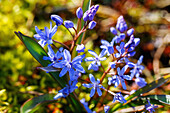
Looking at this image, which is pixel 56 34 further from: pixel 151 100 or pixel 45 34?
pixel 151 100

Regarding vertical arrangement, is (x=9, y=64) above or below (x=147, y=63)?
above

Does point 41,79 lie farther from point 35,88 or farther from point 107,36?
point 107,36

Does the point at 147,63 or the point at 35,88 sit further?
the point at 147,63

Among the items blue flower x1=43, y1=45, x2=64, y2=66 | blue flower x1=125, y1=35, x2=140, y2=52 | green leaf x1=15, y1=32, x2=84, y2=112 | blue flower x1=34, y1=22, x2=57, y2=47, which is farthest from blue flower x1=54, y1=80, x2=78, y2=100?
blue flower x1=125, y1=35, x2=140, y2=52

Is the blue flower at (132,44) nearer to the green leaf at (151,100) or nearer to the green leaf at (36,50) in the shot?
the green leaf at (151,100)

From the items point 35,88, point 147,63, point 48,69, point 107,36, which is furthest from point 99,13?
point 48,69

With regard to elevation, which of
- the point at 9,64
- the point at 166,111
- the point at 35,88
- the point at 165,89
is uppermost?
the point at 9,64
